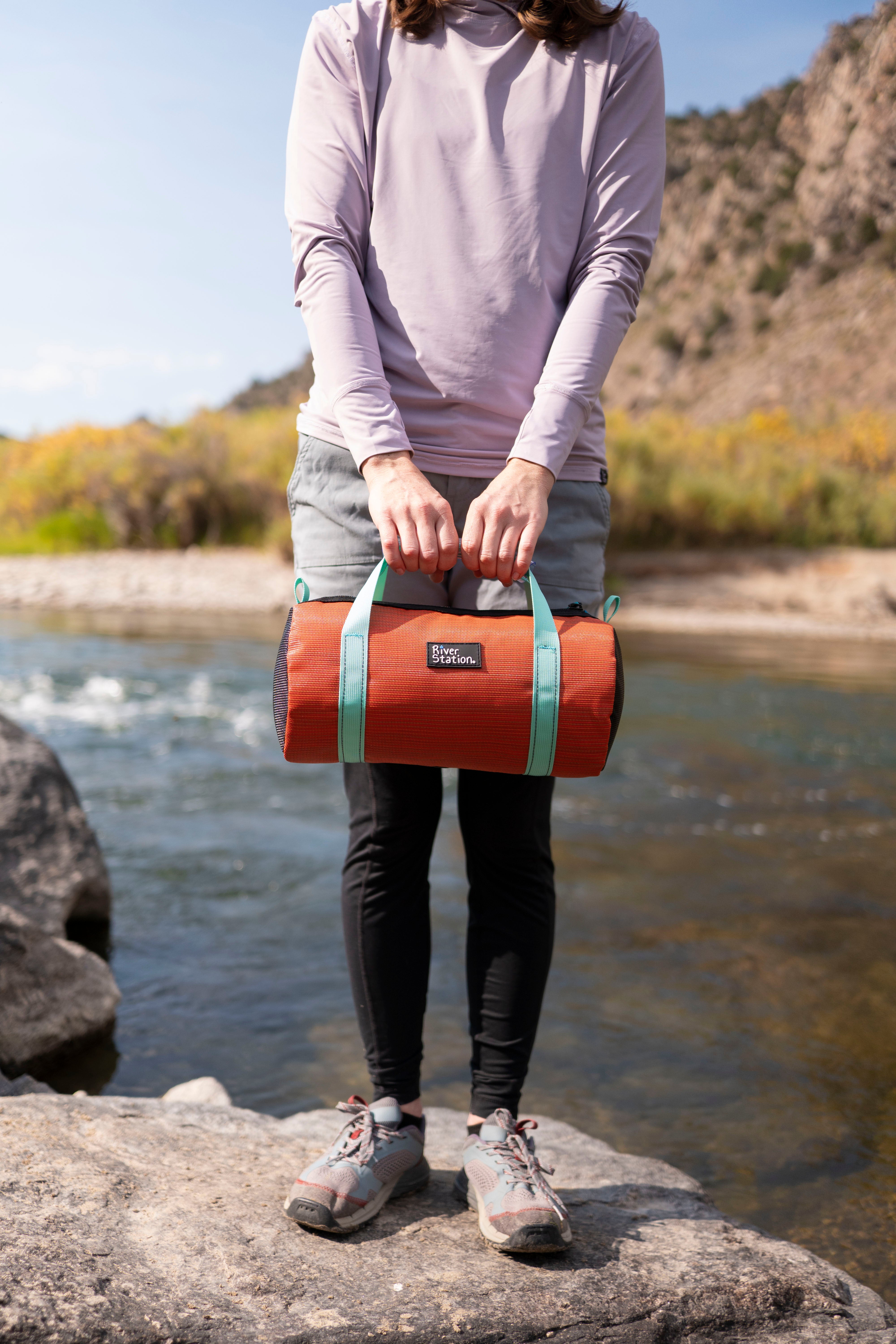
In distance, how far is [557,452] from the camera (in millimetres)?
1363

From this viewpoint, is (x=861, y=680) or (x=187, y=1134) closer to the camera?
(x=187, y=1134)

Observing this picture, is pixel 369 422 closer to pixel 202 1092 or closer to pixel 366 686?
pixel 366 686

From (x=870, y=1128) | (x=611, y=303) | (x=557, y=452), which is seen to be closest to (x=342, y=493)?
(x=557, y=452)

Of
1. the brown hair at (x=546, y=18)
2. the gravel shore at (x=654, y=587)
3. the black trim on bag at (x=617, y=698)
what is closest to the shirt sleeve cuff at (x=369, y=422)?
the black trim on bag at (x=617, y=698)

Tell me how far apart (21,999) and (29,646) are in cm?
807

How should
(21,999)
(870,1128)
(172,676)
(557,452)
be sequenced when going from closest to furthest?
(557,452)
(870,1128)
(21,999)
(172,676)

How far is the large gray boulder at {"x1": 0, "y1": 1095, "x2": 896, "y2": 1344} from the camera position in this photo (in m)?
1.13

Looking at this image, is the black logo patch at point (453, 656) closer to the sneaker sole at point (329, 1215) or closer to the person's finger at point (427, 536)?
the person's finger at point (427, 536)

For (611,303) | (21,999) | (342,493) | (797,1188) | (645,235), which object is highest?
(645,235)

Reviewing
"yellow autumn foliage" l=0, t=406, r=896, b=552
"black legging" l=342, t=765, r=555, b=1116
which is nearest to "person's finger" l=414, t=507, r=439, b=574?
"black legging" l=342, t=765, r=555, b=1116

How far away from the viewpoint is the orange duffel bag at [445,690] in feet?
4.16

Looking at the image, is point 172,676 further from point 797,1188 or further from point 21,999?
point 797,1188

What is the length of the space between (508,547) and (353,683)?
0.90 feet

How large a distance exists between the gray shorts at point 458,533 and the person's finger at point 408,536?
113 mm
